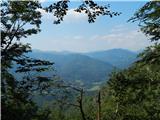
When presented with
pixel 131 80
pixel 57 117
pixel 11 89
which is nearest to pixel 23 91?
pixel 11 89

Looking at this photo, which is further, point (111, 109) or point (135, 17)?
point (111, 109)

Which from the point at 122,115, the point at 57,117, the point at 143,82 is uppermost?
the point at 143,82

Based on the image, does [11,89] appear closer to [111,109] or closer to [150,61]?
[150,61]

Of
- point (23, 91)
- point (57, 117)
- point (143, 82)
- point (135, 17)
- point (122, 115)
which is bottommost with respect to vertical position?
point (57, 117)

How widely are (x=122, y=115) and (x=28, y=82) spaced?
21.7 m

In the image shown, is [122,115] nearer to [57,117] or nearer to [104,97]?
[104,97]

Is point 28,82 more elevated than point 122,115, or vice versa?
point 28,82

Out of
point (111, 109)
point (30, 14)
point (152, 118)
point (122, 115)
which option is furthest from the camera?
point (111, 109)

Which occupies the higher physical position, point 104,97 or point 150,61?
point 150,61

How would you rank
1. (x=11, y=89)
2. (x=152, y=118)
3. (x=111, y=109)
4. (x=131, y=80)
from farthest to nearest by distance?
(x=111, y=109) → (x=152, y=118) → (x=11, y=89) → (x=131, y=80)

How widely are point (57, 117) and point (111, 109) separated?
32.3 metres

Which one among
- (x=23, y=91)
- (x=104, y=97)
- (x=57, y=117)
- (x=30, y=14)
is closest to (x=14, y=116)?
(x=23, y=91)

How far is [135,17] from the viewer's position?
1352 centimetres

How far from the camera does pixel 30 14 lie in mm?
35406
